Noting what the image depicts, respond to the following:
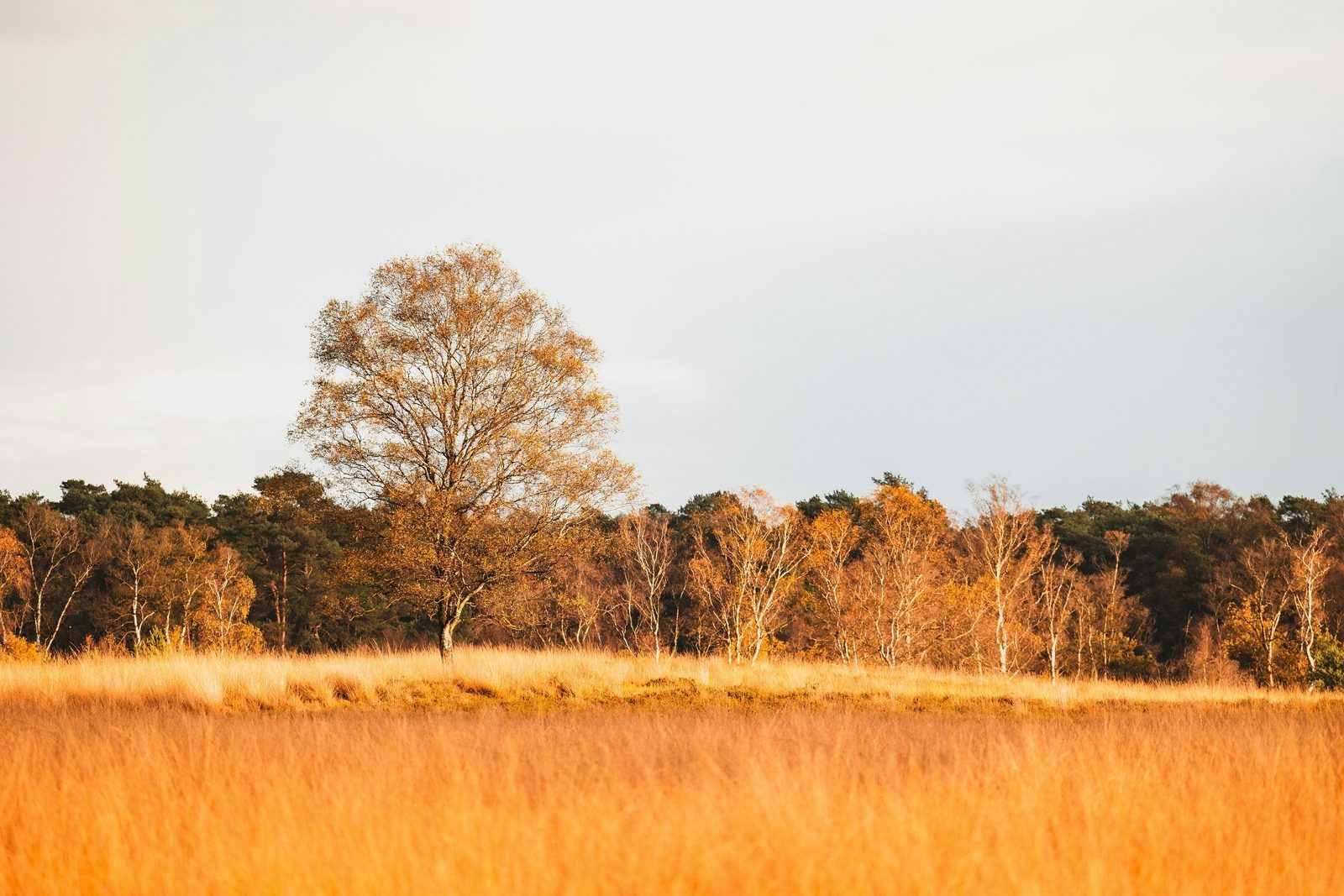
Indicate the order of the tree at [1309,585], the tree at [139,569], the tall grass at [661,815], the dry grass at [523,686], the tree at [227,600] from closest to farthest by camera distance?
1. the tall grass at [661,815]
2. the dry grass at [523,686]
3. the tree at [1309,585]
4. the tree at [227,600]
5. the tree at [139,569]

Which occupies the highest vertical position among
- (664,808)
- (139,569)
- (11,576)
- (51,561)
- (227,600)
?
(664,808)

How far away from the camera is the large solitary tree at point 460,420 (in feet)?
76.7

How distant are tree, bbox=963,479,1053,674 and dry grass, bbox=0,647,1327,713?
63.9 ft

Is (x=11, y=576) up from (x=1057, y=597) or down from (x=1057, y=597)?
up

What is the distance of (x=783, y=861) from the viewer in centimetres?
528

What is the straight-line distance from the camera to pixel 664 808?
604cm

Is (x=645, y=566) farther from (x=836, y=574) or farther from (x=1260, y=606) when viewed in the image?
(x=1260, y=606)

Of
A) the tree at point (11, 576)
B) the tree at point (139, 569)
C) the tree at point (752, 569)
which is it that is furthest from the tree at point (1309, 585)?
the tree at point (11, 576)

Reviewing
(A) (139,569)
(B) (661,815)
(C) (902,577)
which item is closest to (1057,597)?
(C) (902,577)

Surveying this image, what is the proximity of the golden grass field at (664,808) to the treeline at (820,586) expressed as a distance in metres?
28.8

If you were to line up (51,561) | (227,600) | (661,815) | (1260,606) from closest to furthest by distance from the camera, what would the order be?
(661,815), (1260,606), (227,600), (51,561)

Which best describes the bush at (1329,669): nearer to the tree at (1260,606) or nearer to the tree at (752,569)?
the tree at (1260,606)

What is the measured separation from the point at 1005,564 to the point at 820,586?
9.94 m

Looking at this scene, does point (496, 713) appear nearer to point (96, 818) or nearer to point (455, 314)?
point (96, 818)
